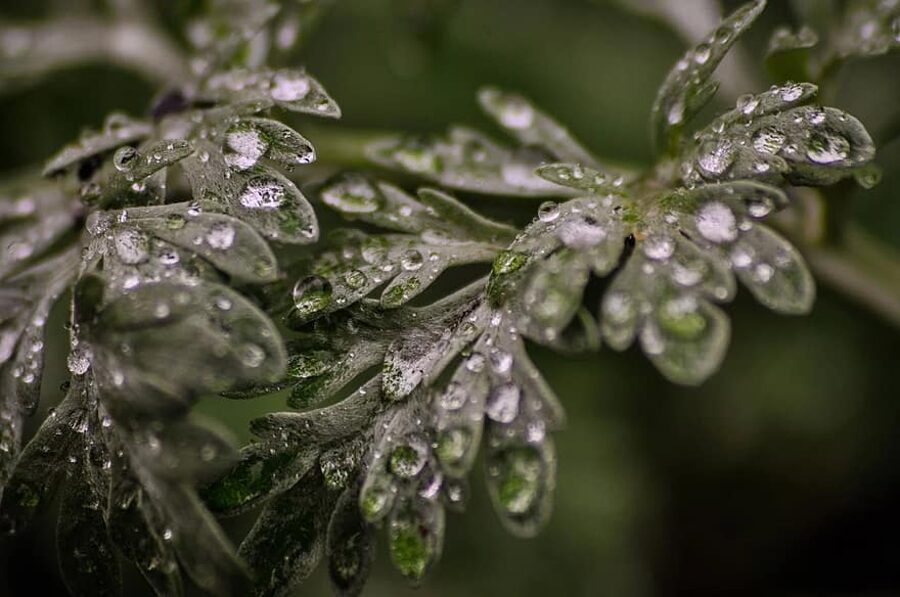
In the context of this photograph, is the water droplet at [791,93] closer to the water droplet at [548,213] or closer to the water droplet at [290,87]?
the water droplet at [548,213]

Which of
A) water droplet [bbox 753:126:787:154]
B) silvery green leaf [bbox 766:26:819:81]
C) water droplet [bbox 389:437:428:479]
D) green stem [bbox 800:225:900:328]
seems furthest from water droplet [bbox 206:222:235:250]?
green stem [bbox 800:225:900:328]

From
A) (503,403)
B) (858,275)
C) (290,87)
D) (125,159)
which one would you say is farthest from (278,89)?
(858,275)

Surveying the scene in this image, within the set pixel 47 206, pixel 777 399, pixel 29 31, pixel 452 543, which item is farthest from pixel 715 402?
pixel 29 31

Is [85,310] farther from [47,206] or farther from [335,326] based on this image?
[47,206]

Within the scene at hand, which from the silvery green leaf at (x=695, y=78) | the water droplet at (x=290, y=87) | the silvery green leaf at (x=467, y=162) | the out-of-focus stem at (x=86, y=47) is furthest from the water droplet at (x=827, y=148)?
the out-of-focus stem at (x=86, y=47)

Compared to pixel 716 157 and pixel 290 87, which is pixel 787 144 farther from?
pixel 290 87
